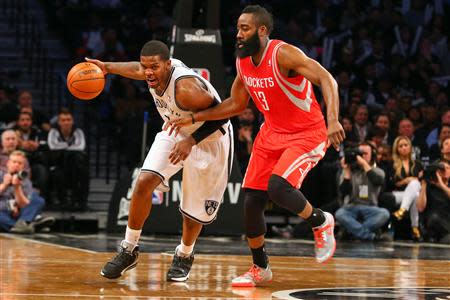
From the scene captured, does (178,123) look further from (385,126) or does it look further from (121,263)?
(385,126)

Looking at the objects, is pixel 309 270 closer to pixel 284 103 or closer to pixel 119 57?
pixel 284 103

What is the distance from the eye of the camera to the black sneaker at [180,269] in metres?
Result: 7.75

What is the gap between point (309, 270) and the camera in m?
8.81

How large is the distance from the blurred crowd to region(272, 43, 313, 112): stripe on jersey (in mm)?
5390

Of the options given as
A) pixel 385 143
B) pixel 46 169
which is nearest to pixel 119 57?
pixel 46 169

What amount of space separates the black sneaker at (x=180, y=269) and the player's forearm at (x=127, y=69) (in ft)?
4.42

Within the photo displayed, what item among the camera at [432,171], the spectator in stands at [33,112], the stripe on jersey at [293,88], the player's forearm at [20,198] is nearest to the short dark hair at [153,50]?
the stripe on jersey at [293,88]

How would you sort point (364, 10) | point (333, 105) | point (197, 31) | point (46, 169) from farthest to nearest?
point (364, 10) < point (46, 169) < point (197, 31) < point (333, 105)

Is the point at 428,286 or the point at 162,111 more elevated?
the point at 162,111

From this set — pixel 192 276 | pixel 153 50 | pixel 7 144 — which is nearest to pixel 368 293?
pixel 192 276

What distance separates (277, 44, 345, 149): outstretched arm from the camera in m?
6.83

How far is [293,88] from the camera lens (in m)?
7.38

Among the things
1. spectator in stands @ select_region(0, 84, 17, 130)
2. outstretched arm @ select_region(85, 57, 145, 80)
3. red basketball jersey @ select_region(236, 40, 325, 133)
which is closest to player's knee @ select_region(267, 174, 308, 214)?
red basketball jersey @ select_region(236, 40, 325, 133)

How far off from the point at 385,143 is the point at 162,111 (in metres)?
7.43
